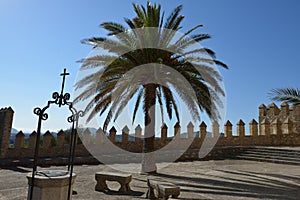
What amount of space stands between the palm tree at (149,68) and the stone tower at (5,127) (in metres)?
5.09

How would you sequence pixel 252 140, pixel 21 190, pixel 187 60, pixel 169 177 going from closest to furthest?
pixel 21 190 → pixel 169 177 → pixel 187 60 → pixel 252 140

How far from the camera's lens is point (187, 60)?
9.83 m

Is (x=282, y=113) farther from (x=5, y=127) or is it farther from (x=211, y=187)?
(x=5, y=127)

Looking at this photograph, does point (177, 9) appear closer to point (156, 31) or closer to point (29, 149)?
point (156, 31)

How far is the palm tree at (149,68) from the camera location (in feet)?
32.2

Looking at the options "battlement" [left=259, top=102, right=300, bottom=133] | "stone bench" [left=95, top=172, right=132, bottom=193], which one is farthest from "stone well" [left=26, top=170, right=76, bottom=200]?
"battlement" [left=259, top=102, right=300, bottom=133]

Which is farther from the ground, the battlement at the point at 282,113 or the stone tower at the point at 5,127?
the battlement at the point at 282,113

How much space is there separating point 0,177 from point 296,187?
932 cm

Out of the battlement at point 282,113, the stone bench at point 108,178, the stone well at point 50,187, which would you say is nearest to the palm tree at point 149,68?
the stone bench at point 108,178

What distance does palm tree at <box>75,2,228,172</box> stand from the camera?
9.80m

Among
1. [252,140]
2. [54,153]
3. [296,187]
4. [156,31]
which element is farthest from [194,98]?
[252,140]

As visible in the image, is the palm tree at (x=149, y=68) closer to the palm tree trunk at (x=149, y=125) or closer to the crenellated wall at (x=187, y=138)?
the palm tree trunk at (x=149, y=125)

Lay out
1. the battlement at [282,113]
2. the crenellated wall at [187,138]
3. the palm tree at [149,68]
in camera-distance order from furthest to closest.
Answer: the battlement at [282,113]
the crenellated wall at [187,138]
the palm tree at [149,68]

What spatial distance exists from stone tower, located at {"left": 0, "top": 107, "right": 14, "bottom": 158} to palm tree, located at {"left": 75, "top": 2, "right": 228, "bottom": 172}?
16.7 ft
